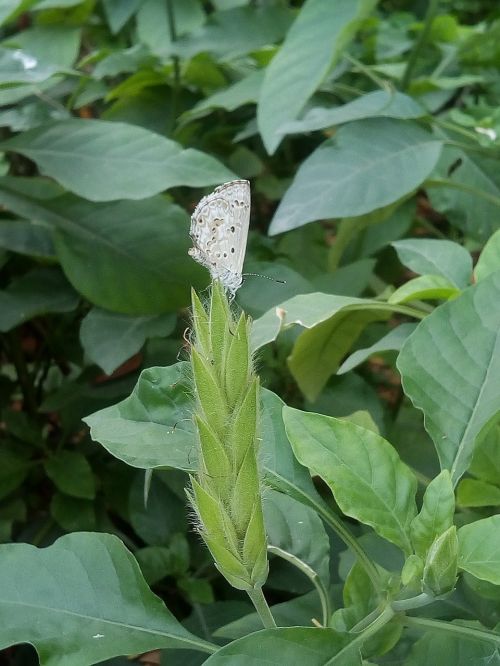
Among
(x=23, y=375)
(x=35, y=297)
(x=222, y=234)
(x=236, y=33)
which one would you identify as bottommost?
(x=23, y=375)

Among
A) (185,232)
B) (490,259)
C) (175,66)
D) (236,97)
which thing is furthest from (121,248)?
(490,259)

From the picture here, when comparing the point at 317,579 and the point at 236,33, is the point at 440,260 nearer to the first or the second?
the point at 317,579

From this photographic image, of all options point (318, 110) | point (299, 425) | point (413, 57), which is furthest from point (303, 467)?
point (413, 57)

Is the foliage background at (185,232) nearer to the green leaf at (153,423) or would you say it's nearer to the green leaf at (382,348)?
the green leaf at (382,348)

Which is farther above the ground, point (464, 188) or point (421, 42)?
point (421, 42)

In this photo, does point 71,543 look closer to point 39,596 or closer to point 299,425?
point 39,596

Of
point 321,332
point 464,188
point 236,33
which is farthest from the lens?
point 236,33
